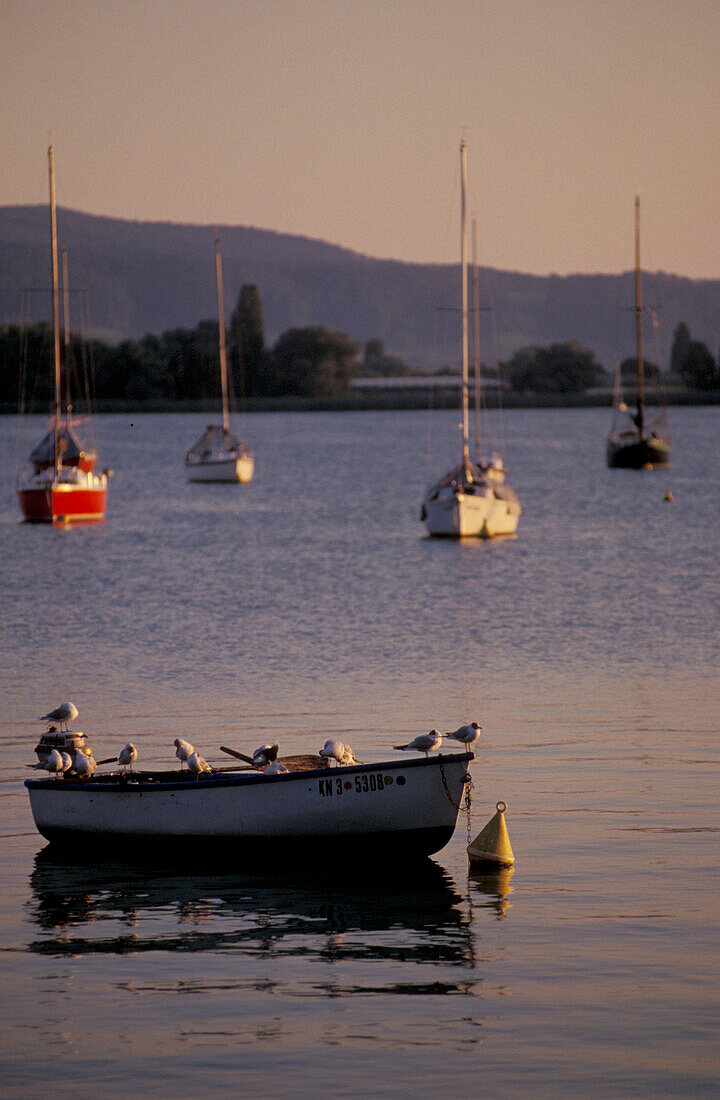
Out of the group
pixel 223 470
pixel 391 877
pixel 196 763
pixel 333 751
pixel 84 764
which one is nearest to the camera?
pixel 333 751

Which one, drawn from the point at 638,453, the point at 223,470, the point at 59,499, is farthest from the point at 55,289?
the point at 638,453

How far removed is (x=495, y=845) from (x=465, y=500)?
50227 mm

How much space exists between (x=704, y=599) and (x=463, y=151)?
27428 mm

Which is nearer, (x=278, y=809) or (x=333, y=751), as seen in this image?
(x=333, y=751)

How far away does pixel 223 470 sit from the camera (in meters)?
123

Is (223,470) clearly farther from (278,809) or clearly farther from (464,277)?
(278,809)

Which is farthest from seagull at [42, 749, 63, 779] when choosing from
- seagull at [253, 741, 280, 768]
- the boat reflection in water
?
seagull at [253, 741, 280, 768]

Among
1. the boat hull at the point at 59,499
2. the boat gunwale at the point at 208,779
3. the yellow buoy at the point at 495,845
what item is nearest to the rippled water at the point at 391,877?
the yellow buoy at the point at 495,845

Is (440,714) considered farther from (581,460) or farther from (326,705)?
(581,460)

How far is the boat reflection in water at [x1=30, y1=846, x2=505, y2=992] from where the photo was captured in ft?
58.4

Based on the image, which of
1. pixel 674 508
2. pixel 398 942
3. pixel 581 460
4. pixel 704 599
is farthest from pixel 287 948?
pixel 581 460

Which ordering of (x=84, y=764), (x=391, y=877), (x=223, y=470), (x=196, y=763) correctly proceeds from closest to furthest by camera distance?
1. (x=391, y=877)
2. (x=196, y=763)
3. (x=84, y=764)
4. (x=223, y=470)

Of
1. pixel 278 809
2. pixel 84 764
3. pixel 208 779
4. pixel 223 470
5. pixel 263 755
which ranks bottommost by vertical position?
pixel 278 809

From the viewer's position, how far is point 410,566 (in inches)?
2473
